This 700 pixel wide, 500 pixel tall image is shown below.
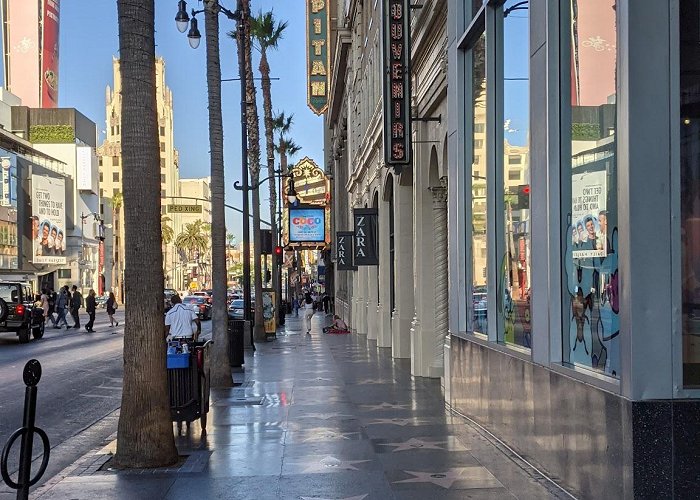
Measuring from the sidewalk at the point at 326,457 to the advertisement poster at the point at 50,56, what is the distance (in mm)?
113409

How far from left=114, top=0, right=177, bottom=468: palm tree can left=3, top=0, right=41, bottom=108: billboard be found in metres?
118

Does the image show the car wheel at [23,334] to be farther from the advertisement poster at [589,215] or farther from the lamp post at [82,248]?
the lamp post at [82,248]

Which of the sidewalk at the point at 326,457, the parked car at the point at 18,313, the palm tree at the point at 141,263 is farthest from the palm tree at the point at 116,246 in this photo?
the palm tree at the point at 141,263

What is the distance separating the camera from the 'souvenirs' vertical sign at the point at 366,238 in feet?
94.4

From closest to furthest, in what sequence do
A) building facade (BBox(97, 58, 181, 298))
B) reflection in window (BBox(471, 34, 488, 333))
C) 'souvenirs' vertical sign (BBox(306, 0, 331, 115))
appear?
reflection in window (BBox(471, 34, 488, 333))
'souvenirs' vertical sign (BBox(306, 0, 331, 115))
building facade (BBox(97, 58, 181, 298))

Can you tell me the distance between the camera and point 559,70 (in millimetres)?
8898

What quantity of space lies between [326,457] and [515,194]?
11.7 ft

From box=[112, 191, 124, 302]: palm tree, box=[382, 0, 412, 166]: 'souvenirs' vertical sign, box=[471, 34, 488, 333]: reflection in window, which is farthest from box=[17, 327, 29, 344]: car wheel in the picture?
box=[112, 191, 124, 302]: palm tree

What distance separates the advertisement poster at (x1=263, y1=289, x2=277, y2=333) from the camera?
116 ft

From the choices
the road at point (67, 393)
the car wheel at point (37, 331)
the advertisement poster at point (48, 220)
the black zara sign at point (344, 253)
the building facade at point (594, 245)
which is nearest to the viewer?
the building facade at point (594, 245)

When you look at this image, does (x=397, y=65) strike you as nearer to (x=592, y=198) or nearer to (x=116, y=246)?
(x=592, y=198)

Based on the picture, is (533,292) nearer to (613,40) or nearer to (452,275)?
(613,40)

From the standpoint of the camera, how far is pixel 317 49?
211 ft

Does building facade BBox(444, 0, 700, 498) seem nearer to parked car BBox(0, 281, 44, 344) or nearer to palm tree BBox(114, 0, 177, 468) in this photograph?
palm tree BBox(114, 0, 177, 468)
